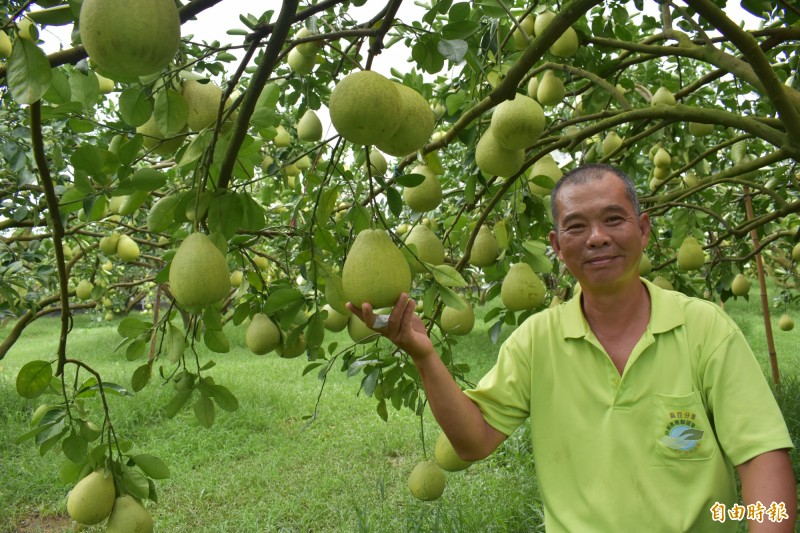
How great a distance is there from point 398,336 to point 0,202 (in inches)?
98.0

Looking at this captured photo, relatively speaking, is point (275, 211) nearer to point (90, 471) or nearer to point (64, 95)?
point (90, 471)

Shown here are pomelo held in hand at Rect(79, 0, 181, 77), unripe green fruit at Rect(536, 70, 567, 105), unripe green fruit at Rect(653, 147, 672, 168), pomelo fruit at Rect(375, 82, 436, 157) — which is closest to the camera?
pomelo held in hand at Rect(79, 0, 181, 77)

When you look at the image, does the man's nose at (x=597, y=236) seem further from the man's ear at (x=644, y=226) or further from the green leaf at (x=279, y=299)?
the green leaf at (x=279, y=299)

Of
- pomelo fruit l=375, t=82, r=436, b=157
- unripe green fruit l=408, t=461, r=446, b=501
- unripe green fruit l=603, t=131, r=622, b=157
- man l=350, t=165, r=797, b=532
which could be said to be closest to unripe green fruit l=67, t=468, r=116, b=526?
man l=350, t=165, r=797, b=532

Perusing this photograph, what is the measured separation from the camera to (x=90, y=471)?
1.62m

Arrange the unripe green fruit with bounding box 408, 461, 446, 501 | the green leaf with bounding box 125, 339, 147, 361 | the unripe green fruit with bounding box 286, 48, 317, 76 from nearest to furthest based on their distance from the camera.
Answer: the green leaf with bounding box 125, 339, 147, 361
the unripe green fruit with bounding box 286, 48, 317, 76
the unripe green fruit with bounding box 408, 461, 446, 501

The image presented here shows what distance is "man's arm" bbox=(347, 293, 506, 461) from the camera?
1.04 meters

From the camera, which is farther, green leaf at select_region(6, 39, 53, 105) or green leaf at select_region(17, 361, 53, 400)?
green leaf at select_region(17, 361, 53, 400)

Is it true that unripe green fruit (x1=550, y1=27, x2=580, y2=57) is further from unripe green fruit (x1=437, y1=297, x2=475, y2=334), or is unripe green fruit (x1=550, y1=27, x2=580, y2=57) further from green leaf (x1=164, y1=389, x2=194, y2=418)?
green leaf (x1=164, y1=389, x2=194, y2=418)

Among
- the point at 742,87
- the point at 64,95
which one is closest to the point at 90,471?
the point at 64,95

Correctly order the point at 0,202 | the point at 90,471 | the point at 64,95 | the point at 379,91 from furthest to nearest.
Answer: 1. the point at 0,202
2. the point at 90,471
3. the point at 64,95
4. the point at 379,91

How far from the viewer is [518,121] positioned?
1.25m

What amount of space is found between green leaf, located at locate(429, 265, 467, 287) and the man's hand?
0.09 m

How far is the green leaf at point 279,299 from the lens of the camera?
4.20ft
